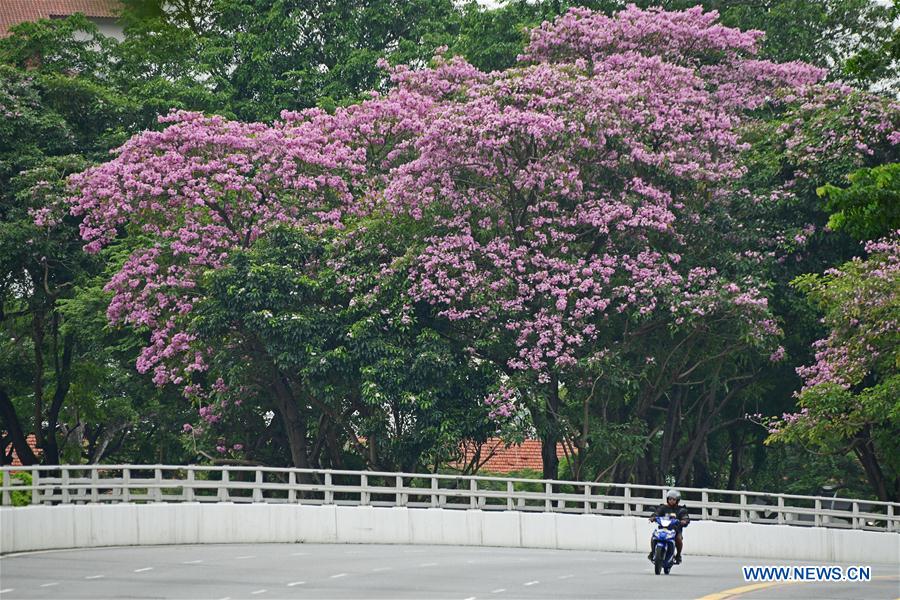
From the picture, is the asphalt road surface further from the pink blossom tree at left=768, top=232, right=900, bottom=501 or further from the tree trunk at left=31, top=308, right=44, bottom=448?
the tree trunk at left=31, top=308, right=44, bottom=448

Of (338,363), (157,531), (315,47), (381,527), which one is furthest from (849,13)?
(157,531)

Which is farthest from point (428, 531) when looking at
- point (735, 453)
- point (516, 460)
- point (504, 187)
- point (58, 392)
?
point (516, 460)

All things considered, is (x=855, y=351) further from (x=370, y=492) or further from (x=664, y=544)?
(x=664, y=544)

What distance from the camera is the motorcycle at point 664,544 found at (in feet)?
75.3

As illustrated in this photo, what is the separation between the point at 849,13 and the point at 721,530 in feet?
74.5

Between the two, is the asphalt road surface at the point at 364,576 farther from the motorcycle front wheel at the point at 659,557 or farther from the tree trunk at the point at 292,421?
the tree trunk at the point at 292,421

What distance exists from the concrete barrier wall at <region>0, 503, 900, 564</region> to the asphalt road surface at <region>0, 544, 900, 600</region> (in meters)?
0.79

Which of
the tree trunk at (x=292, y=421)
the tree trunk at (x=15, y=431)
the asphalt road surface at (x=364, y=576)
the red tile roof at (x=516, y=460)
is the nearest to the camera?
the asphalt road surface at (x=364, y=576)

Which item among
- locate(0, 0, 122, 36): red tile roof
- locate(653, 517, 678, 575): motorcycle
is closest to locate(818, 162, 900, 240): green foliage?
locate(653, 517, 678, 575): motorcycle

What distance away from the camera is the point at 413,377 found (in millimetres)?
37938

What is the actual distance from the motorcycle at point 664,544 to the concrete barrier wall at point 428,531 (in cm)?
886

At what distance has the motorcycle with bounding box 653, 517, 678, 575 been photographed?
2294cm

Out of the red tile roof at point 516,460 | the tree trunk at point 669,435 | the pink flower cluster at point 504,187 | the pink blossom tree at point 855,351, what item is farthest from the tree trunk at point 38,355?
the red tile roof at point 516,460

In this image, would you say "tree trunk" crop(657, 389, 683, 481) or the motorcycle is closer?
the motorcycle
